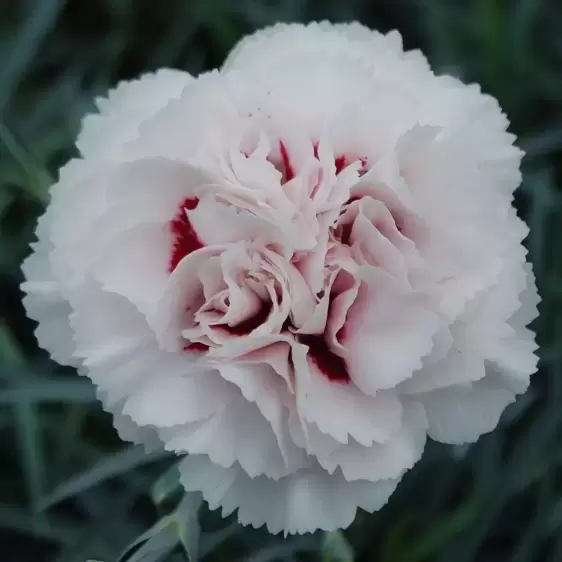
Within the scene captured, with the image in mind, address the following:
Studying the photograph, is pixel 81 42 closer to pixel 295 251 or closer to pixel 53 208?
pixel 53 208

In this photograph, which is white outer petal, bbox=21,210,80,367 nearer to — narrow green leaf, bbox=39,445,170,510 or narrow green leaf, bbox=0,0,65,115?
narrow green leaf, bbox=39,445,170,510

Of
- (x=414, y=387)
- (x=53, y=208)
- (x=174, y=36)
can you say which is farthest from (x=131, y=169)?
(x=174, y=36)

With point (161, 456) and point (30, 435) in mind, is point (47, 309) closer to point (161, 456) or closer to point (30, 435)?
point (161, 456)

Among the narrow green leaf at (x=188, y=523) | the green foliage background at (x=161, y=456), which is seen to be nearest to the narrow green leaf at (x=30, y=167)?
the green foliage background at (x=161, y=456)

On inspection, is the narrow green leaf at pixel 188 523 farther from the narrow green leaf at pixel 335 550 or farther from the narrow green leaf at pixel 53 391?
the narrow green leaf at pixel 53 391

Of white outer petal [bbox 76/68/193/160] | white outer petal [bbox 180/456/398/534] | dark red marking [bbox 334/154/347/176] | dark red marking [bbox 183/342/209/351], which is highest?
dark red marking [bbox 334/154/347/176]

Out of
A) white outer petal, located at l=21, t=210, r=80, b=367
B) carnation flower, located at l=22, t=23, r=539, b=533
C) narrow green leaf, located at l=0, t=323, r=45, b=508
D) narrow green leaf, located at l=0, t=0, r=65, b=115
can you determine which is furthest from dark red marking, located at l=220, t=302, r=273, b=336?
narrow green leaf, located at l=0, t=0, r=65, b=115
